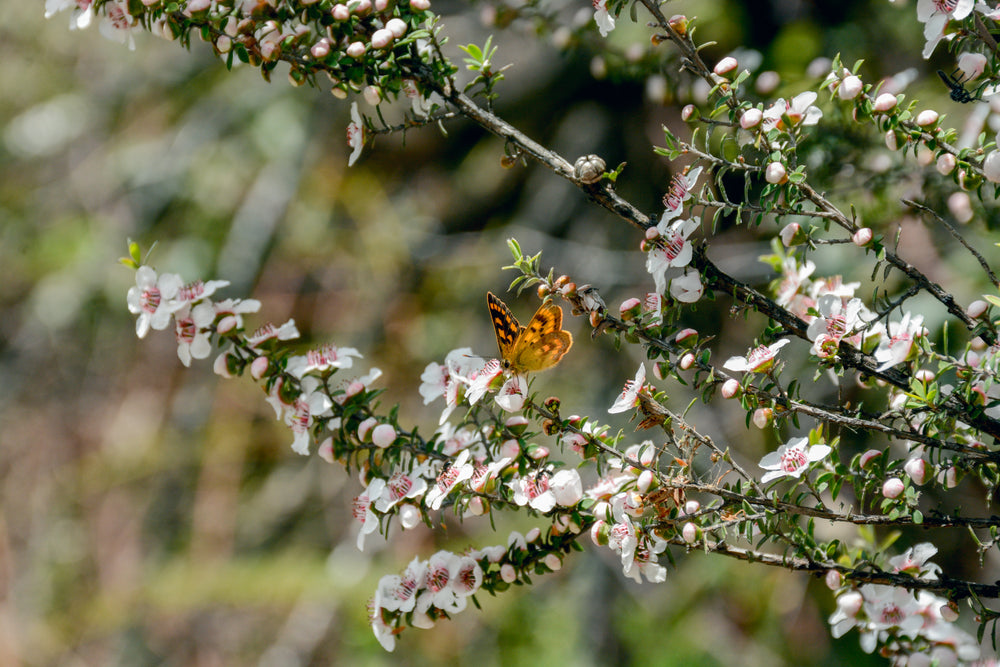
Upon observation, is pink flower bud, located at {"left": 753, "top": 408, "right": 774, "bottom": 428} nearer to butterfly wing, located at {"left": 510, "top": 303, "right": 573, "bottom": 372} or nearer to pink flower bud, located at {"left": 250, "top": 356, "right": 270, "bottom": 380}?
butterfly wing, located at {"left": 510, "top": 303, "right": 573, "bottom": 372}

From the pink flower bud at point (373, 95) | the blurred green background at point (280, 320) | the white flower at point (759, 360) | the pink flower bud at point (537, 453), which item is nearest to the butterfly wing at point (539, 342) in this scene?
the pink flower bud at point (537, 453)

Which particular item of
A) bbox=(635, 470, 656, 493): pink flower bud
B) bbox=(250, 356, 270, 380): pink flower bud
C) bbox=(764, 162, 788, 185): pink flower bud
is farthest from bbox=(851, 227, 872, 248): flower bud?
bbox=(250, 356, 270, 380): pink flower bud

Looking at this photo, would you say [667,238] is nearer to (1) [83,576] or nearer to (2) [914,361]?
(2) [914,361]

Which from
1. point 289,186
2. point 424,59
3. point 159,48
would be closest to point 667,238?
point 424,59

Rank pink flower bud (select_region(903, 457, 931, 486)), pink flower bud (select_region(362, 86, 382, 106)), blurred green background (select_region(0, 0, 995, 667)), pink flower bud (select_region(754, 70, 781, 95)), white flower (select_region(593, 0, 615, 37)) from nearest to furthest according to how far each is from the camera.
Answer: pink flower bud (select_region(903, 457, 931, 486))
white flower (select_region(593, 0, 615, 37))
pink flower bud (select_region(362, 86, 382, 106))
pink flower bud (select_region(754, 70, 781, 95))
blurred green background (select_region(0, 0, 995, 667))

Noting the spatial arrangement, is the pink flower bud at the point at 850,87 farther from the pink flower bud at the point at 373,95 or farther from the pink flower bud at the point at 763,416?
the pink flower bud at the point at 373,95
